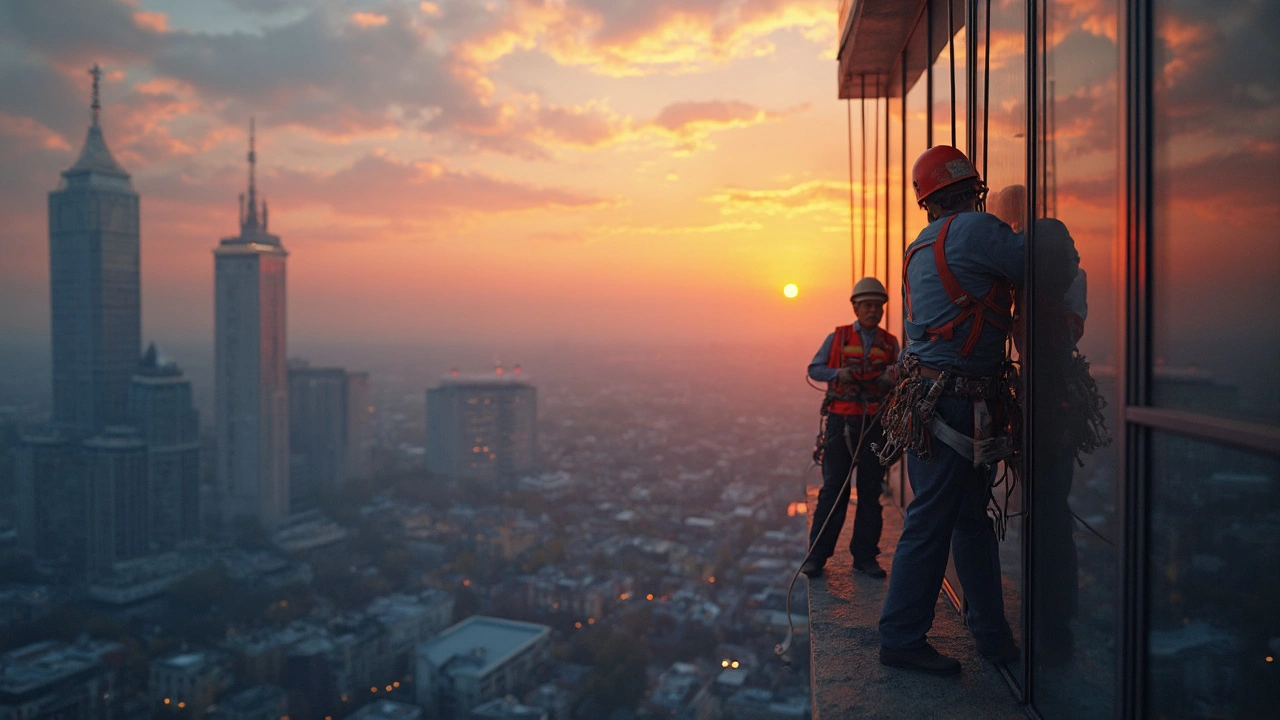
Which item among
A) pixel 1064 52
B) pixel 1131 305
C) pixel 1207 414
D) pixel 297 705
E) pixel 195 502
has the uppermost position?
pixel 1064 52

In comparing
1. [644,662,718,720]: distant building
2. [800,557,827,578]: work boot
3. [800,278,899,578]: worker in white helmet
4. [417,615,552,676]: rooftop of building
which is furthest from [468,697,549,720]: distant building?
[800,278,899,578]: worker in white helmet

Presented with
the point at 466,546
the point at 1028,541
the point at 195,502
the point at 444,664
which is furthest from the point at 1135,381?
the point at 195,502

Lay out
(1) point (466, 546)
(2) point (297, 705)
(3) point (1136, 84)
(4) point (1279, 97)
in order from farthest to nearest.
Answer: (1) point (466, 546), (2) point (297, 705), (3) point (1136, 84), (4) point (1279, 97)

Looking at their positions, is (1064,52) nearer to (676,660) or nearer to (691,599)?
(676,660)

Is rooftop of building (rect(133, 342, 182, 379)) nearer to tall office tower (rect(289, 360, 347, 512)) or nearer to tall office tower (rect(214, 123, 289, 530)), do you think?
tall office tower (rect(214, 123, 289, 530))

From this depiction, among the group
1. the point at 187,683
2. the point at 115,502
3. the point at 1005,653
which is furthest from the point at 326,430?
the point at 1005,653

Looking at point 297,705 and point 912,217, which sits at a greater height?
point 912,217

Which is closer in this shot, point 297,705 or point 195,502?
point 297,705
